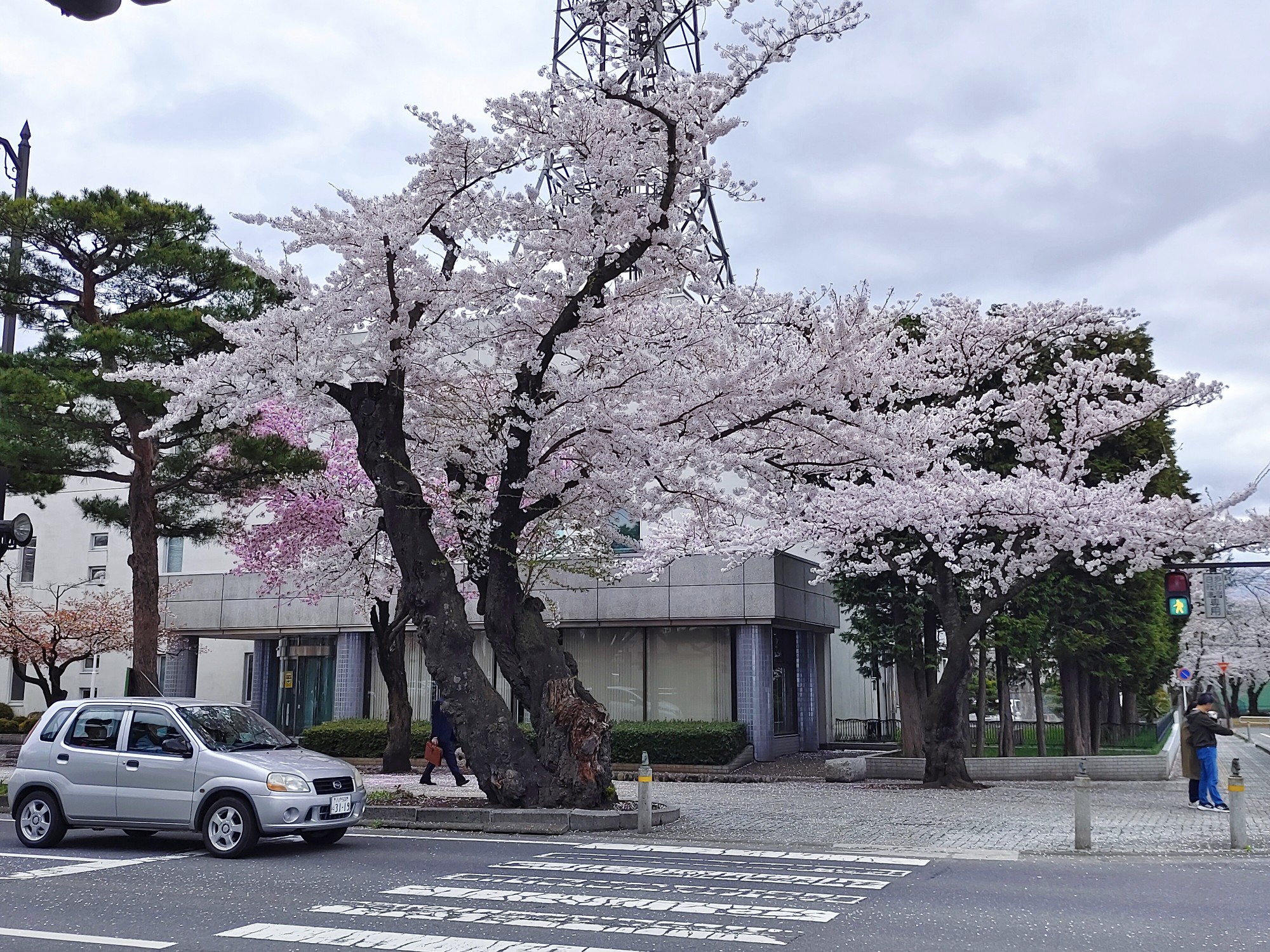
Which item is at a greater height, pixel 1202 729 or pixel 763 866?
pixel 1202 729

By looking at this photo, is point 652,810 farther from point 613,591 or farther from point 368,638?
point 368,638

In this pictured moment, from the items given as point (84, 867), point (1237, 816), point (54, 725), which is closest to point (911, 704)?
point (1237, 816)

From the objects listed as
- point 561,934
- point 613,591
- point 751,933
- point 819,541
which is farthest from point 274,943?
point 613,591

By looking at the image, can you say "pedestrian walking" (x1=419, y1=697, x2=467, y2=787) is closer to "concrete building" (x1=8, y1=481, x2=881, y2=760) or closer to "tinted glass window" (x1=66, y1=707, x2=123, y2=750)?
"concrete building" (x1=8, y1=481, x2=881, y2=760)

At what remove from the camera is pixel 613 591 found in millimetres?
28312

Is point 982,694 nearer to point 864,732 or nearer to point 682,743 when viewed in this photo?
point 682,743

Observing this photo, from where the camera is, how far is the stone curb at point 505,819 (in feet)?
45.5

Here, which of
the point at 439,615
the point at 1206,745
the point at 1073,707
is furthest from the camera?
the point at 1073,707

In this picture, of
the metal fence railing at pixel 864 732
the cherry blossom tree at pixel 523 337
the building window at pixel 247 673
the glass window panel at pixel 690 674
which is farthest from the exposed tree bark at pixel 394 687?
the building window at pixel 247 673

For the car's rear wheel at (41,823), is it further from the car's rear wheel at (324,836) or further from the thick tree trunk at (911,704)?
the thick tree trunk at (911,704)

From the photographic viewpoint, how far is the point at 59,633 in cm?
3089

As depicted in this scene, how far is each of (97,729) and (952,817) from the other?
10822mm

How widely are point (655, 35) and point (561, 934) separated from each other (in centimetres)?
869

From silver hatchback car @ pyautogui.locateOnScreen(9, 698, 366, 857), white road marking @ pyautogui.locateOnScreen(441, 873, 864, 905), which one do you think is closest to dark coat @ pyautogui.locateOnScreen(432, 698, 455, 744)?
silver hatchback car @ pyautogui.locateOnScreen(9, 698, 366, 857)
